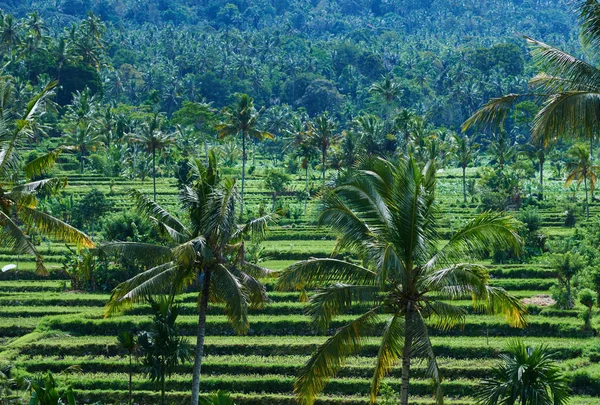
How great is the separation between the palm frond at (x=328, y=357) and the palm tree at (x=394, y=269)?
0.07ft

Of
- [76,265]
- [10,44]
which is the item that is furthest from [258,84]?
[76,265]

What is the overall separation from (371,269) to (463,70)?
383ft

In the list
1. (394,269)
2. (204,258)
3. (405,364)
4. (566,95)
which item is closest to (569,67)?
(566,95)

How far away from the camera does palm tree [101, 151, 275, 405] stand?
74.7ft

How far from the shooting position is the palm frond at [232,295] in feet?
74.3

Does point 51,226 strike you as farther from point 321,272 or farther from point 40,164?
point 321,272

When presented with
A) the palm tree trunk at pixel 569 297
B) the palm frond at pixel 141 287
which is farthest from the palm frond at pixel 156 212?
the palm tree trunk at pixel 569 297

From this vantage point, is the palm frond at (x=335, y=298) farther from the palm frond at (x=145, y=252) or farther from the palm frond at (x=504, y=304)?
the palm frond at (x=145, y=252)

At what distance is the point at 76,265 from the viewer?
4538 centimetres

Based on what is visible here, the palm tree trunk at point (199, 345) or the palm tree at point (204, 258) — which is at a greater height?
the palm tree at point (204, 258)

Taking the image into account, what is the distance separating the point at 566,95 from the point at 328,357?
307 inches

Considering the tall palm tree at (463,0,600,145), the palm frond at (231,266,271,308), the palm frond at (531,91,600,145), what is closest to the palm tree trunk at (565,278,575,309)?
the palm frond at (231,266,271,308)

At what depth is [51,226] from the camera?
69.5ft

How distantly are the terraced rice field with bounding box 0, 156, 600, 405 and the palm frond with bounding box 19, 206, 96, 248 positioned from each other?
36.9ft
